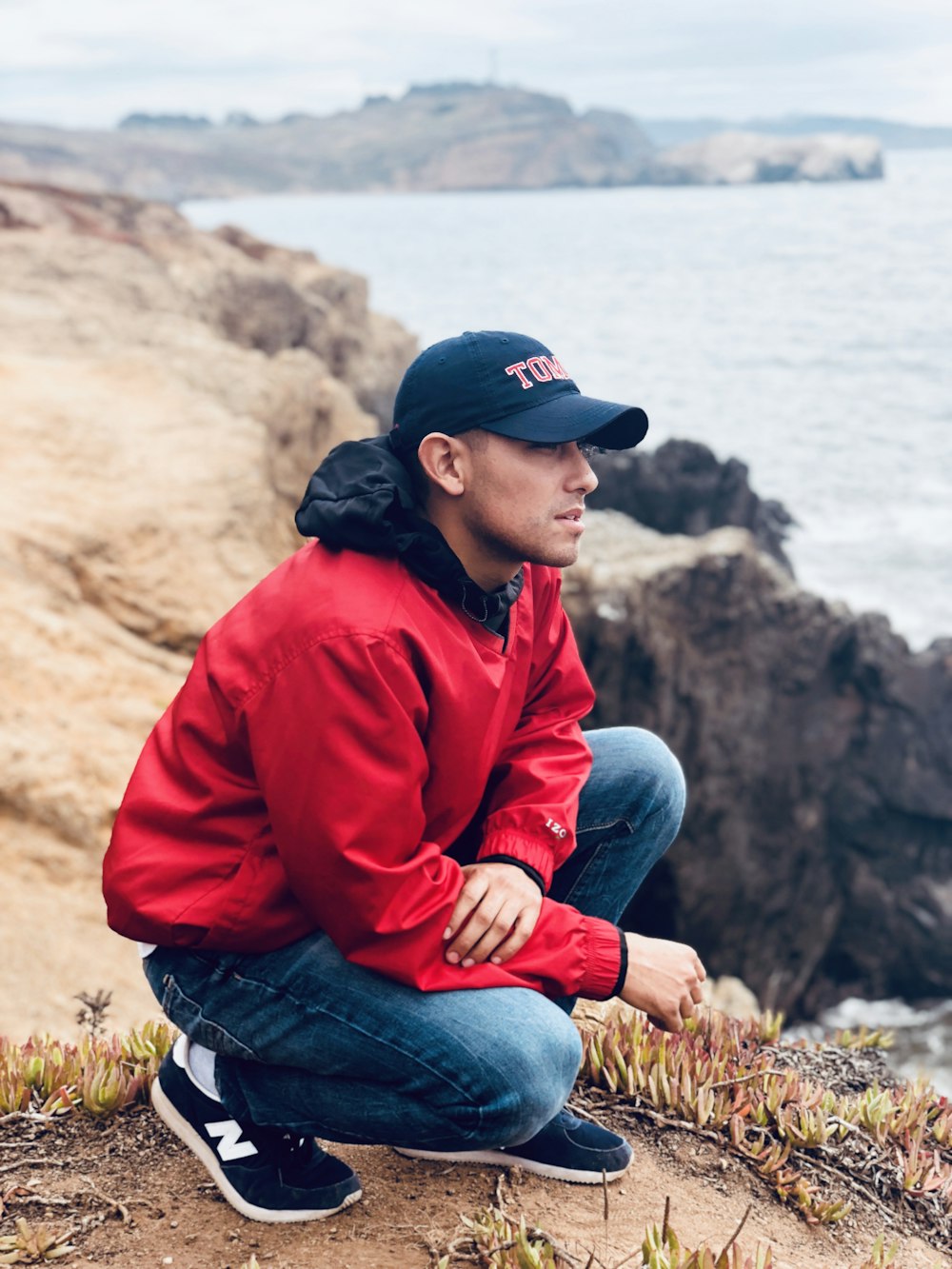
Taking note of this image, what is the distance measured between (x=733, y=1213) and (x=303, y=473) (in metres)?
8.35

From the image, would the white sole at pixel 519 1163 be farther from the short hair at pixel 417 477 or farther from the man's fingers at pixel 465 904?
the short hair at pixel 417 477

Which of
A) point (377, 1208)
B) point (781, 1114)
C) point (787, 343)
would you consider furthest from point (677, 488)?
point (787, 343)

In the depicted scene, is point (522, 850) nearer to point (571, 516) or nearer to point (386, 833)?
point (386, 833)

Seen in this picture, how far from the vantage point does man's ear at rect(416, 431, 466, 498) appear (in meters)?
2.88

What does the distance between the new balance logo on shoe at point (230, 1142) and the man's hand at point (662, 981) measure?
3.27ft

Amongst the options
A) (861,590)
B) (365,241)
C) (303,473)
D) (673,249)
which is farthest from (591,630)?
(365,241)

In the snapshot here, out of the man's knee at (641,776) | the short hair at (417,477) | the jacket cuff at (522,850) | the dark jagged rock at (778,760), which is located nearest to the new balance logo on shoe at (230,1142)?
the jacket cuff at (522,850)

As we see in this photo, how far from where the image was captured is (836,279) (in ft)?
233

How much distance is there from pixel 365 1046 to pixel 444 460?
1339 mm

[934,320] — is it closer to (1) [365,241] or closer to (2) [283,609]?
(1) [365,241]

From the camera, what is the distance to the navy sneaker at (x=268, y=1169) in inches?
118

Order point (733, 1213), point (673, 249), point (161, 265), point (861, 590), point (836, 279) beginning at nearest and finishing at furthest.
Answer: point (733, 1213) → point (161, 265) → point (861, 590) → point (836, 279) → point (673, 249)

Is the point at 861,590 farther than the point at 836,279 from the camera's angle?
No

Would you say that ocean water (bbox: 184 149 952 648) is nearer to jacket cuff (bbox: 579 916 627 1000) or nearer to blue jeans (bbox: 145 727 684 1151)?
jacket cuff (bbox: 579 916 627 1000)
